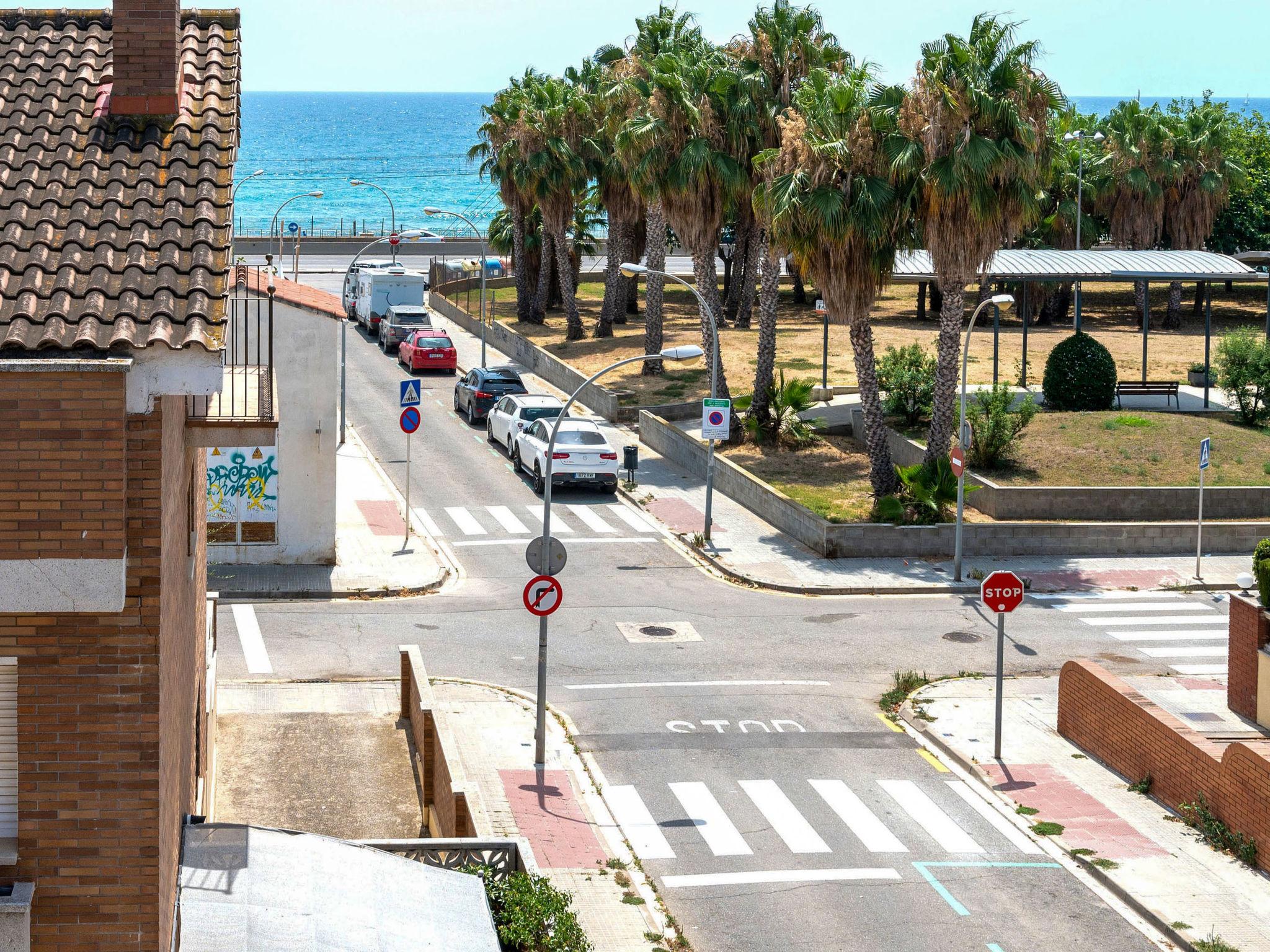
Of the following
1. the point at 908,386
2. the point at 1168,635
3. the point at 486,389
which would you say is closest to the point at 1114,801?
the point at 1168,635

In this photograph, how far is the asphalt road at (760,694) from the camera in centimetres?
1614

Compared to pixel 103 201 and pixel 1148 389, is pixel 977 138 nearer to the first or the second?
pixel 1148 389

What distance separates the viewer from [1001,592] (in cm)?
2052

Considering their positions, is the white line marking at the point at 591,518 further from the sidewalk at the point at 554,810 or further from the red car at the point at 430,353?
the red car at the point at 430,353

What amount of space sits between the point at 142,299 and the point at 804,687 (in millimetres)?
15934

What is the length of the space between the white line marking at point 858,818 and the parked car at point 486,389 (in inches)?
1011

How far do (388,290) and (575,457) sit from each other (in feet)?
75.2

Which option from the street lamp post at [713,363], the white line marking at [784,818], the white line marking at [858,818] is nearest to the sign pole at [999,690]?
the white line marking at [858,818]

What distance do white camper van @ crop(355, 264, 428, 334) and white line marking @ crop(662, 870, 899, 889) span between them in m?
41.2

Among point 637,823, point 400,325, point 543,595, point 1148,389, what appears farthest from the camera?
point 400,325

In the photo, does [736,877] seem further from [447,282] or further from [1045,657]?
[447,282]

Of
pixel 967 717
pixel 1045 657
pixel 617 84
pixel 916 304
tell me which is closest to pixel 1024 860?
pixel 967 717

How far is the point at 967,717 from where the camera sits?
22.2 m

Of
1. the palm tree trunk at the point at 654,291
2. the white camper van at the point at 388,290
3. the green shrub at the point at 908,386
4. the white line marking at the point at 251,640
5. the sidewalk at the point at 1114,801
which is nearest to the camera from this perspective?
the sidewalk at the point at 1114,801
